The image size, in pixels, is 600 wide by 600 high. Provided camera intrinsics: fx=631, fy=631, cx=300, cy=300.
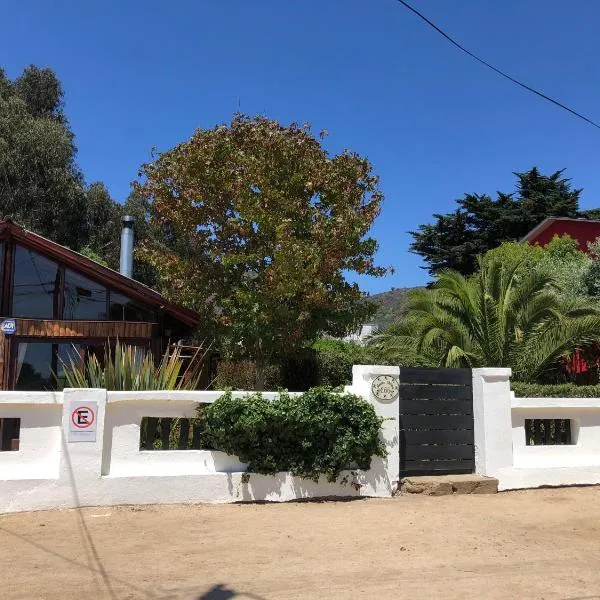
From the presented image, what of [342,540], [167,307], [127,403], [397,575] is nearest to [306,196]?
[167,307]

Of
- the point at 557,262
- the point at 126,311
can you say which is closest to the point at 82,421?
the point at 126,311

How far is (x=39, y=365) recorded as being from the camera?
39.9 ft

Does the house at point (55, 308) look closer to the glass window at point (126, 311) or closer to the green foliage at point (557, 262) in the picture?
the glass window at point (126, 311)

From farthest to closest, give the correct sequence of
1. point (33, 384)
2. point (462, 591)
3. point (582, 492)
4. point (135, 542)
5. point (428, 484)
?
point (33, 384)
point (582, 492)
point (428, 484)
point (135, 542)
point (462, 591)

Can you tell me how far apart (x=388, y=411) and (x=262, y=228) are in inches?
191

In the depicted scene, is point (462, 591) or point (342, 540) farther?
point (342, 540)

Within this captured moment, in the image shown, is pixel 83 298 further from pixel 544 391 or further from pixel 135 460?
pixel 544 391

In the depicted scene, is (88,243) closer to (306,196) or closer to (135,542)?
(306,196)

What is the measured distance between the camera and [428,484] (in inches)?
318

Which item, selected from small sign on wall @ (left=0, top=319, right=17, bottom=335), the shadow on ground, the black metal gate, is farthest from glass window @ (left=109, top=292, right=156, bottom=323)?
the shadow on ground

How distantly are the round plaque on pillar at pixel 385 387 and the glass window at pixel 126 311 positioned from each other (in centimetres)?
635

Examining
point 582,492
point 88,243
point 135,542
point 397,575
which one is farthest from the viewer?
point 88,243

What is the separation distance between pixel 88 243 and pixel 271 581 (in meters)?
24.8

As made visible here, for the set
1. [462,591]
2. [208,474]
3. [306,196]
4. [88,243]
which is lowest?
[462,591]
